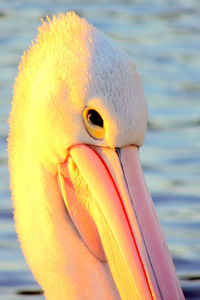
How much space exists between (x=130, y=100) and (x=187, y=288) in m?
3.30

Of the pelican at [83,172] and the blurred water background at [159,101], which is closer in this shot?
the pelican at [83,172]

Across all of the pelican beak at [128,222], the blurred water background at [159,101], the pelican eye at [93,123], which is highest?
the blurred water background at [159,101]

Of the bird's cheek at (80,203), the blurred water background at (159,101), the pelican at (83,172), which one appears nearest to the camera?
the pelican at (83,172)

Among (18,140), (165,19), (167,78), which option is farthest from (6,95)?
(18,140)

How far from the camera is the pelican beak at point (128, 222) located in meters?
4.51

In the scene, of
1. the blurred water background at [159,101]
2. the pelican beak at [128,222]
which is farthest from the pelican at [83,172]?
the blurred water background at [159,101]

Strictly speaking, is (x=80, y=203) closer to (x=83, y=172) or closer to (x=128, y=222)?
(x=83, y=172)

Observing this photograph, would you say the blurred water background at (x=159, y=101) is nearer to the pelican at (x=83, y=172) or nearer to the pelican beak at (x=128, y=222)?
the pelican at (x=83, y=172)

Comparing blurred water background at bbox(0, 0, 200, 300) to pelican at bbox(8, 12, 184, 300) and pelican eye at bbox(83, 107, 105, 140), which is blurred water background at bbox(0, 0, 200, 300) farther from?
pelican eye at bbox(83, 107, 105, 140)

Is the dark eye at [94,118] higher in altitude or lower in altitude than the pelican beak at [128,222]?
higher

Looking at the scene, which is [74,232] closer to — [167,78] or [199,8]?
[167,78]

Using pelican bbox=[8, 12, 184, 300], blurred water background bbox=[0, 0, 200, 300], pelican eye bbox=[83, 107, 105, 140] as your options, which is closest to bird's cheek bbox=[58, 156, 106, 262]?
pelican bbox=[8, 12, 184, 300]

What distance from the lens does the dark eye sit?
4496 mm

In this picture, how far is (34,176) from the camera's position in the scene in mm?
4797
